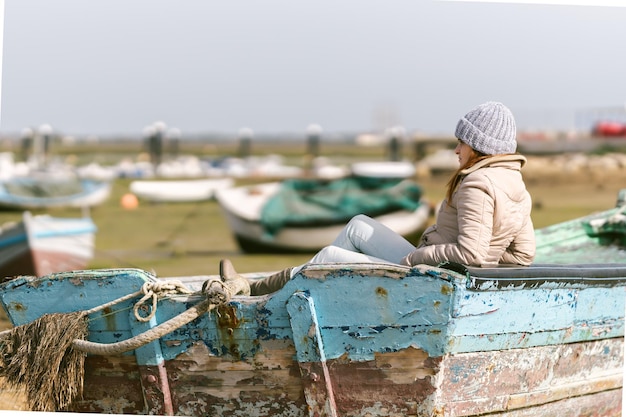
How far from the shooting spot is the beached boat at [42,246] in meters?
11.2

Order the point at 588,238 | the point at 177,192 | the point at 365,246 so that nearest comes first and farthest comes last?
the point at 365,246
the point at 588,238
the point at 177,192

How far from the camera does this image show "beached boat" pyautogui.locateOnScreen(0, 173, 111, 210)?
20.9 metres

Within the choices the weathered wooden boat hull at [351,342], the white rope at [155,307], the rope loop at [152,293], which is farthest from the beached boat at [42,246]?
the rope loop at [152,293]

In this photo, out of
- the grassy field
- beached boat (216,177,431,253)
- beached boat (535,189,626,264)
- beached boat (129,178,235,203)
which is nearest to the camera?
beached boat (535,189,626,264)

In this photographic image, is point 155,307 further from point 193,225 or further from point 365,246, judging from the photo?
point 193,225

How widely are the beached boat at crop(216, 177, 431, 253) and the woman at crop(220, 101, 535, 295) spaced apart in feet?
30.8

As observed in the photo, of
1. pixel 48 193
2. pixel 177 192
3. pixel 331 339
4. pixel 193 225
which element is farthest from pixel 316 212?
pixel 177 192

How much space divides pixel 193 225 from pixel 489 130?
1472 cm

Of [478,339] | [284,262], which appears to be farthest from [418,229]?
[478,339]

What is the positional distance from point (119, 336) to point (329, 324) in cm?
108

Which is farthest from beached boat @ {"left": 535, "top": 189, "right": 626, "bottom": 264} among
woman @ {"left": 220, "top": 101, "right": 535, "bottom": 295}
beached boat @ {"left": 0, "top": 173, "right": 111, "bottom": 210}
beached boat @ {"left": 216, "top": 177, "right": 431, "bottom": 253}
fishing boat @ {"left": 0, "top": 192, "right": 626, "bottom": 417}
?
beached boat @ {"left": 0, "top": 173, "right": 111, "bottom": 210}

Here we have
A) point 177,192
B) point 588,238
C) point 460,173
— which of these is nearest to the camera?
point 460,173

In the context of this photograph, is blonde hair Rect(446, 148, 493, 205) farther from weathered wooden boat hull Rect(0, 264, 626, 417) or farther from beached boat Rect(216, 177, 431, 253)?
beached boat Rect(216, 177, 431, 253)

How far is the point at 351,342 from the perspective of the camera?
418 centimetres
